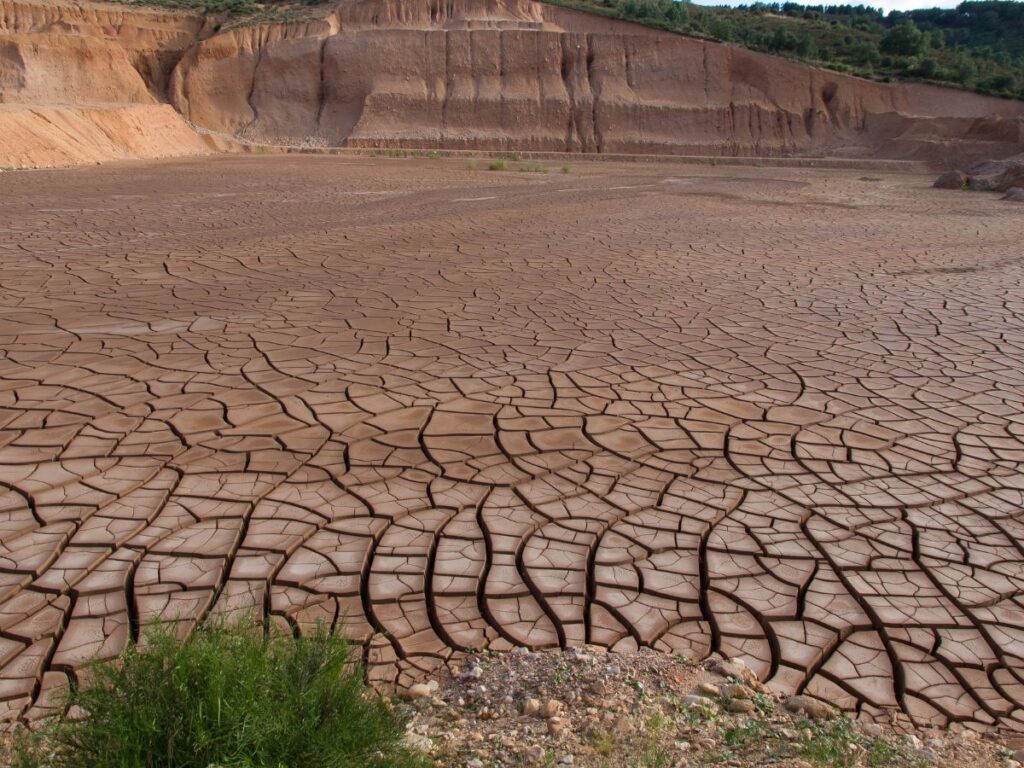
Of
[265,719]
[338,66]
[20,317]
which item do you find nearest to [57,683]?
[265,719]

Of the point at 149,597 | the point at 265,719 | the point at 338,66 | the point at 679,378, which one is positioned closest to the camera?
the point at 265,719

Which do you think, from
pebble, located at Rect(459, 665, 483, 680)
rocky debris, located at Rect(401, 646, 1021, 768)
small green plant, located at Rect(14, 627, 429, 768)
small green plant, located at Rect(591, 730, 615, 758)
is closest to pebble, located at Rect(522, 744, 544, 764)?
rocky debris, located at Rect(401, 646, 1021, 768)

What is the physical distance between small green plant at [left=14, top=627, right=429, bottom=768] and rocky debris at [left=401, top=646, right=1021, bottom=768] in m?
0.23

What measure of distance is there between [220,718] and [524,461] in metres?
2.29

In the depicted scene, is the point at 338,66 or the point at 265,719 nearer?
the point at 265,719

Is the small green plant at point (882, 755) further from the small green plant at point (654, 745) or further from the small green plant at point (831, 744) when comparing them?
the small green plant at point (654, 745)

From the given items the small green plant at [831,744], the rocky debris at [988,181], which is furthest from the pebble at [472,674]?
the rocky debris at [988,181]

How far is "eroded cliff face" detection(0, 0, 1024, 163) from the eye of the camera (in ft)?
106

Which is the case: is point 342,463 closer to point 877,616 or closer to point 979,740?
point 877,616

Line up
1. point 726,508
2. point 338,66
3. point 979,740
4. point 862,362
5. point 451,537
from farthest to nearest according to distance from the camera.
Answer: point 338,66
point 862,362
point 726,508
point 451,537
point 979,740

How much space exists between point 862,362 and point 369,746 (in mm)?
4542

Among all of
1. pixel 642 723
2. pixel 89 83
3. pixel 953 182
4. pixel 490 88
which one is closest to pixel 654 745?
pixel 642 723

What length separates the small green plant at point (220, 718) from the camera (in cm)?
194

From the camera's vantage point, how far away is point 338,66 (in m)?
34.2
